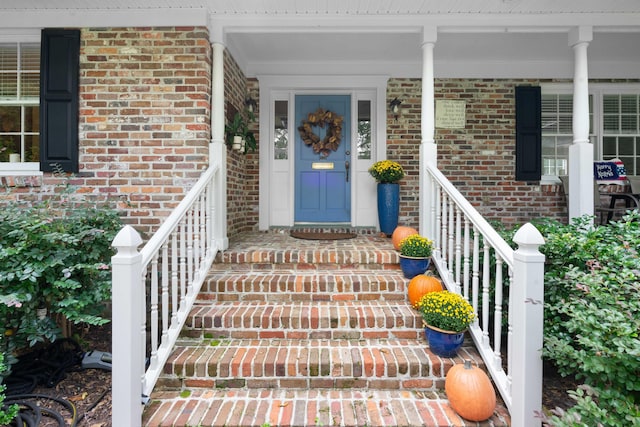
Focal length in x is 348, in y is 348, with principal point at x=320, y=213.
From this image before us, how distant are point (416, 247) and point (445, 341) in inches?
34.0

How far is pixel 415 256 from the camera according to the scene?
2.91 metres

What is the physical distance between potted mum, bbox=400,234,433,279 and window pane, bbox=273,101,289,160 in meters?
2.55

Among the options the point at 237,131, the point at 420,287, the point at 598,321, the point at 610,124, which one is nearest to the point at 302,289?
the point at 420,287

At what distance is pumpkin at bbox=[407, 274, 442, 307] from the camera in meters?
2.65

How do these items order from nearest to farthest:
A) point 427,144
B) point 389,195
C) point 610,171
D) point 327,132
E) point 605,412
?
point 605,412
point 427,144
point 389,195
point 610,171
point 327,132

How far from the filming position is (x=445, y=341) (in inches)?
89.0

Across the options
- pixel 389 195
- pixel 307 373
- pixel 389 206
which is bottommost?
pixel 307 373

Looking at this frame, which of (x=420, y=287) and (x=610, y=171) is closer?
(x=420, y=287)

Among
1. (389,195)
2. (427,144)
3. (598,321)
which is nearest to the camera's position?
(598,321)

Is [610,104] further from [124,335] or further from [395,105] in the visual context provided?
[124,335]

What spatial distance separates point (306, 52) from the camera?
4426mm

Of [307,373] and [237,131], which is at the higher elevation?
[237,131]

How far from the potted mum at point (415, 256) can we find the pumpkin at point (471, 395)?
3.37 ft

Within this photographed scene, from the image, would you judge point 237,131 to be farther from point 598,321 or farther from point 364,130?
point 598,321
